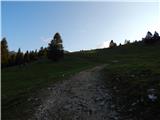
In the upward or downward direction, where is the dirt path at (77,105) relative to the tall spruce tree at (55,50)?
downward

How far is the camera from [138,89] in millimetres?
21234

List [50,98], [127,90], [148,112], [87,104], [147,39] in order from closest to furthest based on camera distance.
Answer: [148,112], [87,104], [127,90], [50,98], [147,39]

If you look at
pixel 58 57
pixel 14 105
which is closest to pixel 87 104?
pixel 14 105

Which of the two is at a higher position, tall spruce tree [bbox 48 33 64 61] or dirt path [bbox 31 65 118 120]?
tall spruce tree [bbox 48 33 64 61]

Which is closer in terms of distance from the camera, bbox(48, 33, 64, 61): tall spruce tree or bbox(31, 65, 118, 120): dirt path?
bbox(31, 65, 118, 120): dirt path

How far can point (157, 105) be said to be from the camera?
55.8 ft

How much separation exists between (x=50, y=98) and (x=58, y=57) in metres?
66.4

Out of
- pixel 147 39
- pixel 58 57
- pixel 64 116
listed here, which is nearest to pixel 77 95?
pixel 64 116

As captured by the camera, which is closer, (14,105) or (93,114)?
(93,114)

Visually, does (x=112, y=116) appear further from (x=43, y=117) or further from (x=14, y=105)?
(x=14, y=105)

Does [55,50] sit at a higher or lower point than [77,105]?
higher

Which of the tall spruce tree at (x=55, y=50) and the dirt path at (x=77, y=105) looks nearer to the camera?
the dirt path at (x=77, y=105)

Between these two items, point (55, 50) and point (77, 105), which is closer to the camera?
point (77, 105)

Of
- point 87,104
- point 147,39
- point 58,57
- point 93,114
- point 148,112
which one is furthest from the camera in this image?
point 147,39
